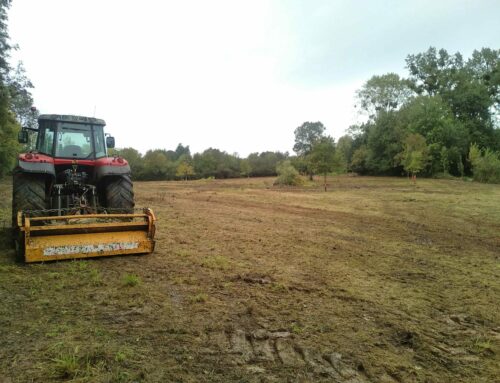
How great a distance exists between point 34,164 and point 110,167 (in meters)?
1.26

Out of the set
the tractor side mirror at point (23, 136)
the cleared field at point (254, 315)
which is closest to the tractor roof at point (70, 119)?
the tractor side mirror at point (23, 136)

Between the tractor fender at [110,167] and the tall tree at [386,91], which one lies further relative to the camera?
the tall tree at [386,91]

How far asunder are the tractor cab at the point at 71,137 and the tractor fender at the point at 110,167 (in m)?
0.51

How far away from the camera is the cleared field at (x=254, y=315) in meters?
2.86

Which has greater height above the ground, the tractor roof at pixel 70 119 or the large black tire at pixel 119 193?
the tractor roof at pixel 70 119

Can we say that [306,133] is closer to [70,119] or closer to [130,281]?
[70,119]

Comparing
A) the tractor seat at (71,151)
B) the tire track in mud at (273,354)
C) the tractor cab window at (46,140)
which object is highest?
the tractor cab window at (46,140)

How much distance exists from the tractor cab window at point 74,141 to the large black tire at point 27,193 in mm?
919

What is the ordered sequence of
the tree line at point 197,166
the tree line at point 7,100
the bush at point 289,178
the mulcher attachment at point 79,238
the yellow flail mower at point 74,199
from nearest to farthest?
the mulcher attachment at point 79,238 < the yellow flail mower at point 74,199 < the tree line at point 7,100 < the bush at point 289,178 < the tree line at point 197,166

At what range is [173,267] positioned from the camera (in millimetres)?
5469

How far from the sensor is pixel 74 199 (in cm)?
668

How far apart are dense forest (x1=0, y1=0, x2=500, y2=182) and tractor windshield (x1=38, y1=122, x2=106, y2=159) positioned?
2508 cm

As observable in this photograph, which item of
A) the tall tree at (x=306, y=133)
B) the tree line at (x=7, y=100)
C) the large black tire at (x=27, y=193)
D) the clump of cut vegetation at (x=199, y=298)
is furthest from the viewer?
the tall tree at (x=306, y=133)

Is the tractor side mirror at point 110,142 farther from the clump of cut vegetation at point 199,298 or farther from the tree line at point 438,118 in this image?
the tree line at point 438,118
